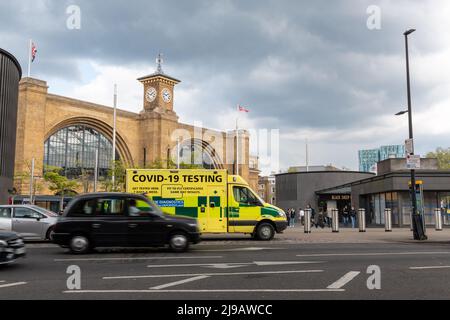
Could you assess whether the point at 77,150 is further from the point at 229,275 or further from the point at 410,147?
the point at 229,275

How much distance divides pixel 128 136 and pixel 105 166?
5.44m

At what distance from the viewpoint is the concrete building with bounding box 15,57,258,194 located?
49.1 meters

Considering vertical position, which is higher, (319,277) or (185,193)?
(185,193)

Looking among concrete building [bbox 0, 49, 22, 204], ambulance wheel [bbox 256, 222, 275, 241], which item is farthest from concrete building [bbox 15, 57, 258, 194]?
ambulance wheel [bbox 256, 222, 275, 241]

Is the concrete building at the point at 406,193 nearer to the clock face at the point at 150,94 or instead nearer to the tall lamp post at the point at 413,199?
the tall lamp post at the point at 413,199

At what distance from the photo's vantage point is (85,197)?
548 inches

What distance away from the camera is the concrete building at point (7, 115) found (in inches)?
1148

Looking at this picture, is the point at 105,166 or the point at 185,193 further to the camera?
the point at 105,166

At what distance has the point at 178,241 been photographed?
45.2 feet

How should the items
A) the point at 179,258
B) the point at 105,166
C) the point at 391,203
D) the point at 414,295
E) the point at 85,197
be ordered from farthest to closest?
the point at 105,166, the point at 391,203, the point at 85,197, the point at 179,258, the point at 414,295

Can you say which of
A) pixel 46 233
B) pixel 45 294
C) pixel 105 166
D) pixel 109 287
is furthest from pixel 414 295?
pixel 105 166

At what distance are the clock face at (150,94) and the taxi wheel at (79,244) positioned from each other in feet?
182

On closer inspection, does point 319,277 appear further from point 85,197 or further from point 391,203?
point 391,203

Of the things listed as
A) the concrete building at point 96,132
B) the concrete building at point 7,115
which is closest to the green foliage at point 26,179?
the concrete building at point 96,132
